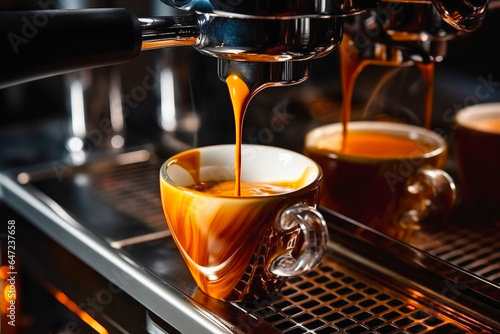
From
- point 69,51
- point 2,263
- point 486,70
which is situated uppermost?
point 69,51

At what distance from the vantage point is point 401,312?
584 millimetres

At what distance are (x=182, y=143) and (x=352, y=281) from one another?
0.37 m

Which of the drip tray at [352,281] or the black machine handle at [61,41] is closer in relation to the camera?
the black machine handle at [61,41]

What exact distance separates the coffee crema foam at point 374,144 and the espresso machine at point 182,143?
0.10 metres

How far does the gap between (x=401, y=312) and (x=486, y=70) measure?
1.39 ft

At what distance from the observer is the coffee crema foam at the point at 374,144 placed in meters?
0.77

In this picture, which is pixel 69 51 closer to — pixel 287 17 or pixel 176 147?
pixel 287 17

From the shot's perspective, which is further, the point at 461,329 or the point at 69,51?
the point at 461,329

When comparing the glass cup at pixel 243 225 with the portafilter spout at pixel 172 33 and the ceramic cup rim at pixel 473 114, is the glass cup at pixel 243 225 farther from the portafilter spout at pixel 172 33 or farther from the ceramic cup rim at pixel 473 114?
the ceramic cup rim at pixel 473 114

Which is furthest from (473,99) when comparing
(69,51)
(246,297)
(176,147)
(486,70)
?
(69,51)

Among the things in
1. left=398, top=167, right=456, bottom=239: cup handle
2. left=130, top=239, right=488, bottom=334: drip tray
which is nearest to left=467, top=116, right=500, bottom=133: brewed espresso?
left=398, top=167, right=456, bottom=239: cup handle

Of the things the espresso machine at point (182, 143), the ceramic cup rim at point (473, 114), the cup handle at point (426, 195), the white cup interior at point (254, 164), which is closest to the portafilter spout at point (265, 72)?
the espresso machine at point (182, 143)

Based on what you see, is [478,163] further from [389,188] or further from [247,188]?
[247,188]

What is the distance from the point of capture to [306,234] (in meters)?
0.53
